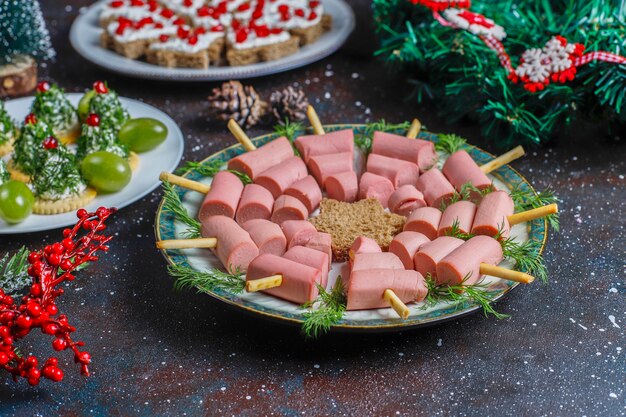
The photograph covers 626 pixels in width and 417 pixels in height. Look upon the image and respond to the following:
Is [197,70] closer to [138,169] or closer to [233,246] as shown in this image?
[138,169]

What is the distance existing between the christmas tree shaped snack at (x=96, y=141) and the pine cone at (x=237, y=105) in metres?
0.32

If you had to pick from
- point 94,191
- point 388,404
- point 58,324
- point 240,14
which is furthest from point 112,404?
point 240,14

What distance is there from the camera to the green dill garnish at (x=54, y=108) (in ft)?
5.97

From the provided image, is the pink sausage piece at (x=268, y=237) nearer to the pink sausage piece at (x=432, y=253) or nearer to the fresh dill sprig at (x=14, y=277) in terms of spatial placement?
the pink sausage piece at (x=432, y=253)

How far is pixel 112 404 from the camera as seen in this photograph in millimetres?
1189

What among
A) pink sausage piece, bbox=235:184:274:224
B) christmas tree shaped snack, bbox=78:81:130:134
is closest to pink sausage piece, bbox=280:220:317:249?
pink sausage piece, bbox=235:184:274:224

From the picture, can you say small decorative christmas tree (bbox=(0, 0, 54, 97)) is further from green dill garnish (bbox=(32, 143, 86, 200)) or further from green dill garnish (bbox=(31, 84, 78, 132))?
green dill garnish (bbox=(32, 143, 86, 200))

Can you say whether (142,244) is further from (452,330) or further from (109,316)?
(452,330)

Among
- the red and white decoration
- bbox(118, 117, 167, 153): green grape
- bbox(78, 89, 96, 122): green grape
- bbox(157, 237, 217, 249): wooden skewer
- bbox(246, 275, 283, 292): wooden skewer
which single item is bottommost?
bbox(78, 89, 96, 122): green grape

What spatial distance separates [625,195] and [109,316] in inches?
45.0

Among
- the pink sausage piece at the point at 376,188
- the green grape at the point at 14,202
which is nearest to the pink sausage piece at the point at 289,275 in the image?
the pink sausage piece at the point at 376,188

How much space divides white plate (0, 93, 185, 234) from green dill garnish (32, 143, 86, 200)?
47 millimetres

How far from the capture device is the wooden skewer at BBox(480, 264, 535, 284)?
1205 mm

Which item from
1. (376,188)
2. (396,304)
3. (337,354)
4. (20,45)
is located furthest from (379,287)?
(20,45)
